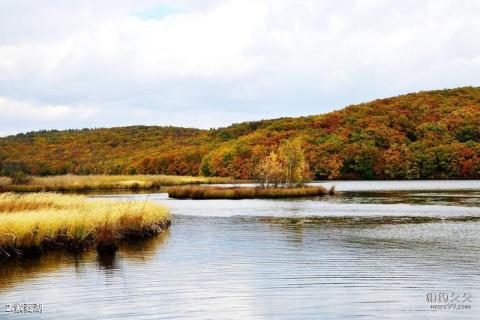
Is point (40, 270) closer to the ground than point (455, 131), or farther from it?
closer to the ground

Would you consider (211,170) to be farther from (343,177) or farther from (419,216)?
(419,216)

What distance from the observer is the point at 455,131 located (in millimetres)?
144750

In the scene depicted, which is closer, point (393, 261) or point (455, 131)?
point (393, 261)

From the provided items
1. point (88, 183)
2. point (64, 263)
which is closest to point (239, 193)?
point (88, 183)

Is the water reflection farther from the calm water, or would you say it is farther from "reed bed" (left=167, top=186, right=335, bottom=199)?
"reed bed" (left=167, top=186, right=335, bottom=199)

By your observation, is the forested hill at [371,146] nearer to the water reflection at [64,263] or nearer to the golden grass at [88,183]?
the golden grass at [88,183]

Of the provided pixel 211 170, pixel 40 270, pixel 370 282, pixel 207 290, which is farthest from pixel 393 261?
pixel 211 170

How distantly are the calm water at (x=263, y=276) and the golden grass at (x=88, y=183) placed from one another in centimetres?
4513

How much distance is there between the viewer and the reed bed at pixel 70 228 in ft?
76.7

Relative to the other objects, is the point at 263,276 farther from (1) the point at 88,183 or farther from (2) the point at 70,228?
(1) the point at 88,183

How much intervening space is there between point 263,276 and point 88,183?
6870cm

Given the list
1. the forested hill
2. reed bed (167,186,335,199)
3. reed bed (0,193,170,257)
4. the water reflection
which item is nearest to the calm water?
the water reflection

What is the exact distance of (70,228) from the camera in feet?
84.1

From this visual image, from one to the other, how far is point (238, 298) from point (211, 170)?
133 meters
